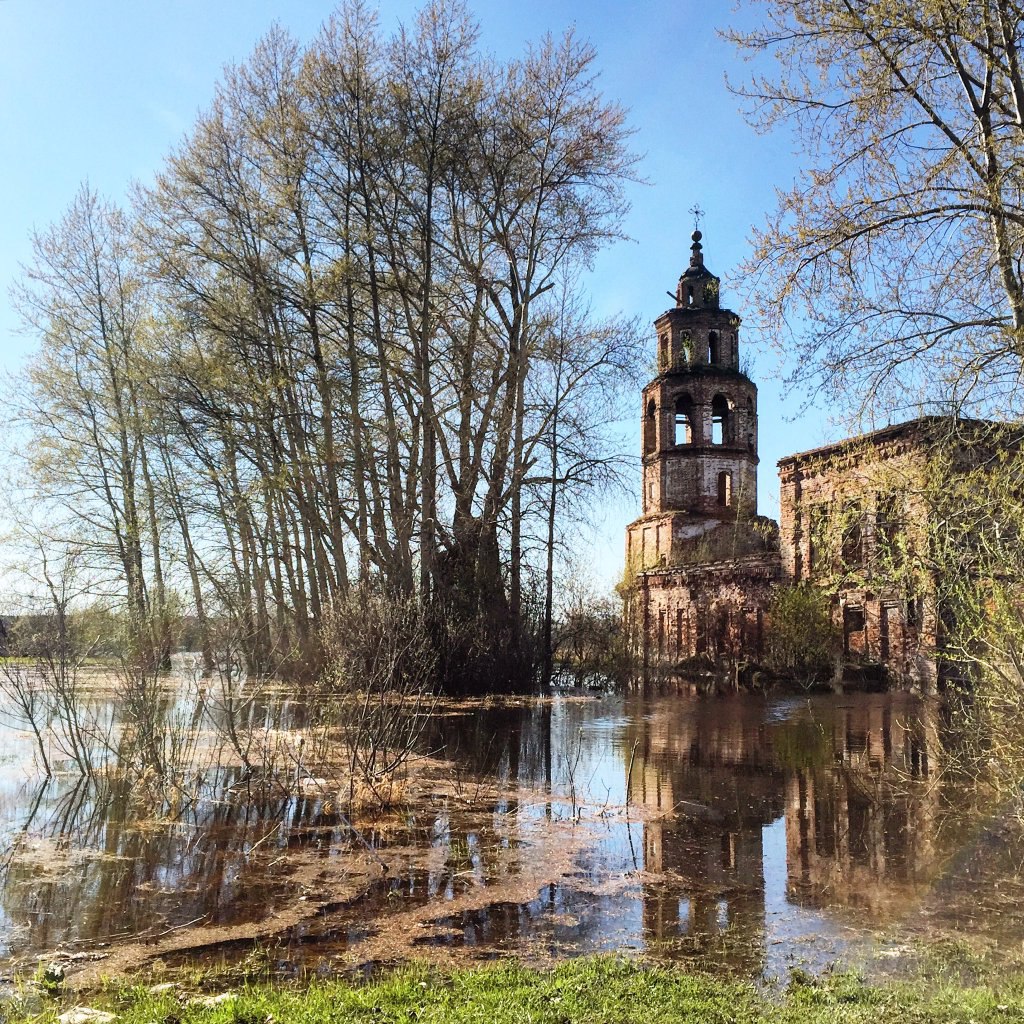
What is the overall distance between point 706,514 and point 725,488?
160 cm

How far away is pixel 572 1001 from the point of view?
4531mm

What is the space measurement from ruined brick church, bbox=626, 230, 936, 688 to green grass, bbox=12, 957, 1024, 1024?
94.0 feet

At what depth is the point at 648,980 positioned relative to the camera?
487 centimetres

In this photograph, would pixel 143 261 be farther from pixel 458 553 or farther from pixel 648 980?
pixel 648 980

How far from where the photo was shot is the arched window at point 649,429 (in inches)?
1834

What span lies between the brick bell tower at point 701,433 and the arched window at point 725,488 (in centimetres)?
5

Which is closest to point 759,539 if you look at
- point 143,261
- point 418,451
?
point 418,451

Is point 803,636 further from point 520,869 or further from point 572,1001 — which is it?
point 572,1001

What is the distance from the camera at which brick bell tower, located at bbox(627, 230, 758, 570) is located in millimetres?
44625

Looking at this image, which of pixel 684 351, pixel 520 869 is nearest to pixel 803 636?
pixel 684 351

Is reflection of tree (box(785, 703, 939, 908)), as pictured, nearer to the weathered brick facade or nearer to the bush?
the bush

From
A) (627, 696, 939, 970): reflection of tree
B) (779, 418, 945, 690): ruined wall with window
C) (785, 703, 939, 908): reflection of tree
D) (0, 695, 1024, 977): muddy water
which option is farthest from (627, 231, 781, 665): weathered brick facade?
(0, 695, 1024, 977): muddy water

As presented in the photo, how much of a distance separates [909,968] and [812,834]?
12.1 feet

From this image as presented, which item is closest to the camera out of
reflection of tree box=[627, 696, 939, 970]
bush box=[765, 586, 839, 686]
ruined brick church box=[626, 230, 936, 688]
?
reflection of tree box=[627, 696, 939, 970]
